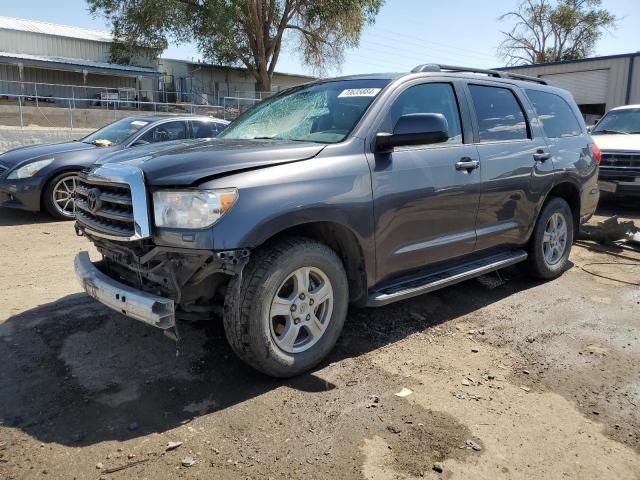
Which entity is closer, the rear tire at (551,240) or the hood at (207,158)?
the hood at (207,158)

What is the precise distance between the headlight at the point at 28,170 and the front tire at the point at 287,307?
18.9ft

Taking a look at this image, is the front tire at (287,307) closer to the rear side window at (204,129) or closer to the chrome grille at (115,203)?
the chrome grille at (115,203)

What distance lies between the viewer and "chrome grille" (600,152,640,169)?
9094 mm

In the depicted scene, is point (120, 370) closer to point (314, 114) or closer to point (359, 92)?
point (314, 114)

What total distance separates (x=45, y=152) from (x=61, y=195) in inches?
26.0

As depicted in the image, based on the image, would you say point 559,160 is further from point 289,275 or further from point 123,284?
point 123,284

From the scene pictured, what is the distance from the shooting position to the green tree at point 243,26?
30.4 m

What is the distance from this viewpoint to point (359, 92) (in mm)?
3842

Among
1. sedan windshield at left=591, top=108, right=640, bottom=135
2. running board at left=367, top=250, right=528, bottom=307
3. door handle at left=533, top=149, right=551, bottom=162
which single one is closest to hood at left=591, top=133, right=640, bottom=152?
sedan windshield at left=591, top=108, right=640, bottom=135

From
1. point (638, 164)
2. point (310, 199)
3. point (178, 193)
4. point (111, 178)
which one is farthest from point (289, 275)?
point (638, 164)

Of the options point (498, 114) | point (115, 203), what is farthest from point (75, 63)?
point (115, 203)

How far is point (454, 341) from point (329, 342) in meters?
1.12

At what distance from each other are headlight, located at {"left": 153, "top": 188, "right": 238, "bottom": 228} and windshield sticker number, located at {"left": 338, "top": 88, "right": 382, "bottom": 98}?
1444mm

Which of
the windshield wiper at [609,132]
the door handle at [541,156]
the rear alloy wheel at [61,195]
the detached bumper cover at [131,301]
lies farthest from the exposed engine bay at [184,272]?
the windshield wiper at [609,132]
